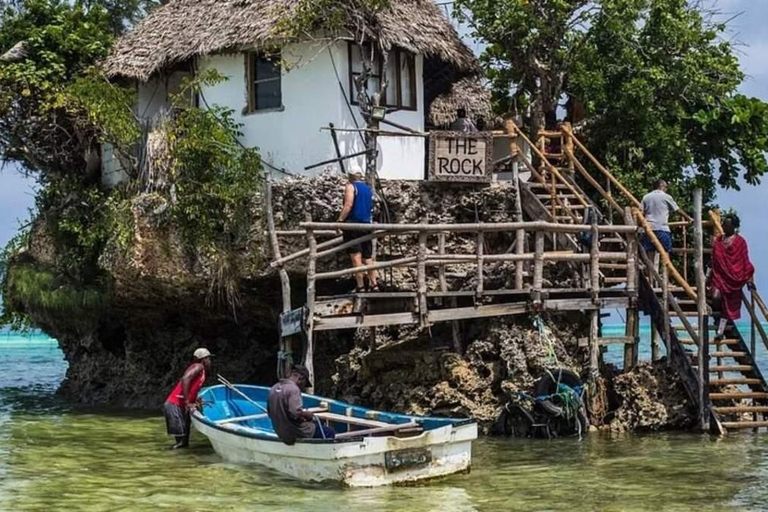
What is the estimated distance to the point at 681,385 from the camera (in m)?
18.0

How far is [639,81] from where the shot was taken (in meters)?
22.3

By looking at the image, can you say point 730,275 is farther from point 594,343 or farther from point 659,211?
point 594,343

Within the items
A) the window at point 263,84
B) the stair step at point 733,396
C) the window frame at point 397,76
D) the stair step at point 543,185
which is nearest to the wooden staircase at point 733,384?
the stair step at point 733,396

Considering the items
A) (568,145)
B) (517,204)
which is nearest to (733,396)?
(517,204)

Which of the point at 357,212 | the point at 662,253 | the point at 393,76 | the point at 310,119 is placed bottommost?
the point at 662,253

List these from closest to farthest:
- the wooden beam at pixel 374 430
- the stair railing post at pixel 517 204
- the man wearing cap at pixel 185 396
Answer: the wooden beam at pixel 374 430, the man wearing cap at pixel 185 396, the stair railing post at pixel 517 204

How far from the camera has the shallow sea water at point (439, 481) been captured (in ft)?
41.6

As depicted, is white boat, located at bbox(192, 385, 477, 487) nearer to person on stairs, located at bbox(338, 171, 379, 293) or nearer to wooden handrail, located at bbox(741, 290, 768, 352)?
person on stairs, located at bbox(338, 171, 379, 293)

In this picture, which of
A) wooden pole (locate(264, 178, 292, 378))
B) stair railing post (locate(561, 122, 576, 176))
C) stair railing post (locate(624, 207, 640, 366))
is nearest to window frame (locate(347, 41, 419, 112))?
wooden pole (locate(264, 178, 292, 378))

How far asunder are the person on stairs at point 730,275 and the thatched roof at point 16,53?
13.6 meters

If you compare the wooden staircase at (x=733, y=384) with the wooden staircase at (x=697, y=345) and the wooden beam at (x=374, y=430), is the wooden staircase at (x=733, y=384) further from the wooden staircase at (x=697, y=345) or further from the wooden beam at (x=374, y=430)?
the wooden beam at (x=374, y=430)

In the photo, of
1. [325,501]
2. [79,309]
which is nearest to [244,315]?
[79,309]

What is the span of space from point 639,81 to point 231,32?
811 centimetres

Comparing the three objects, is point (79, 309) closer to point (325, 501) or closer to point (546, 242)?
point (546, 242)
